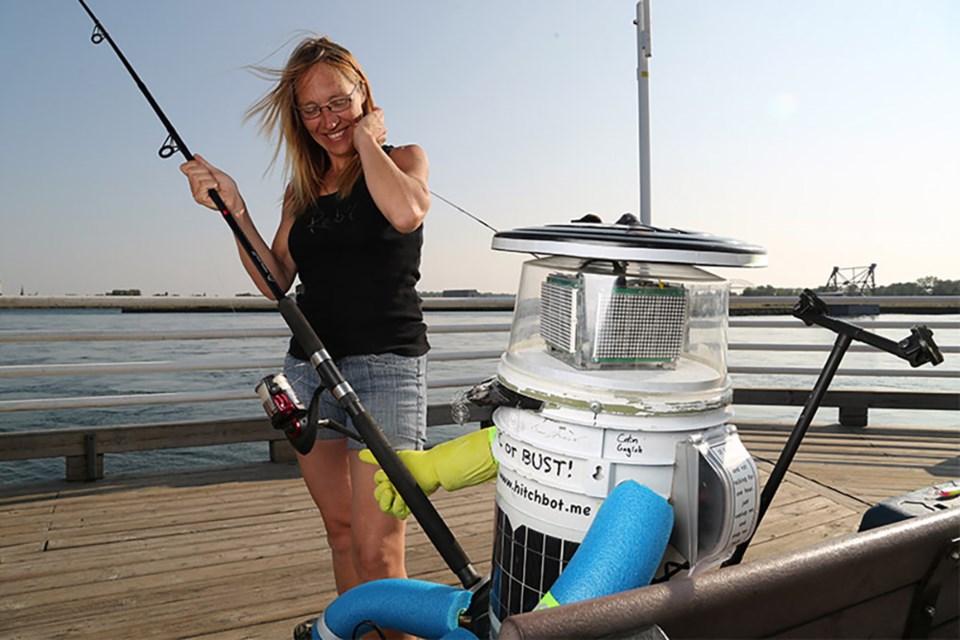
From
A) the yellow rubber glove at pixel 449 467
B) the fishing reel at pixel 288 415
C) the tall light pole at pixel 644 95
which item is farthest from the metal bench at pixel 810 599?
the tall light pole at pixel 644 95

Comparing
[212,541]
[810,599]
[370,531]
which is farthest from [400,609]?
[212,541]

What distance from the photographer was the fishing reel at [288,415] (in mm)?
1400

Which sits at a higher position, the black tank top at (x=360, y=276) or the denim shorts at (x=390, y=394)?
the black tank top at (x=360, y=276)

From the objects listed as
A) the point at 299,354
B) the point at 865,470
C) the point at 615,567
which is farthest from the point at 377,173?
the point at 865,470

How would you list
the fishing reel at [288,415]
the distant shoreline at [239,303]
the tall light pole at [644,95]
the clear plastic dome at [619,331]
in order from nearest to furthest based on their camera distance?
the clear plastic dome at [619,331]
the fishing reel at [288,415]
the distant shoreline at [239,303]
the tall light pole at [644,95]

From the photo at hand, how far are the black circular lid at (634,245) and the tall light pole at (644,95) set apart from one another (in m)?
3.63

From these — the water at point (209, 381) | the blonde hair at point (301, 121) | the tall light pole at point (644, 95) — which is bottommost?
the water at point (209, 381)

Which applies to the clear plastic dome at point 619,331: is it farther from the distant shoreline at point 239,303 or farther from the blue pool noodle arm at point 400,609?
the distant shoreline at point 239,303

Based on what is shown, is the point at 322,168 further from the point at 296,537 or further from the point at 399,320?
the point at 296,537

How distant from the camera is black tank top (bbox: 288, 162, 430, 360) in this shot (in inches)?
65.8

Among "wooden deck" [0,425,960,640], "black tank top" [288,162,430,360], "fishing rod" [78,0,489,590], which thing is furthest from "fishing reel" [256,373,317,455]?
"wooden deck" [0,425,960,640]

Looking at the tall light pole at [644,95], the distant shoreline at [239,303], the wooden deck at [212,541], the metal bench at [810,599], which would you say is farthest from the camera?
the tall light pole at [644,95]

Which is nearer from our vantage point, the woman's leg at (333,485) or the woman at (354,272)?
the woman at (354,272)

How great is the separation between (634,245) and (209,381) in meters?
16.4
